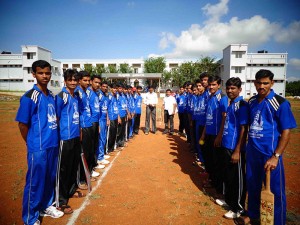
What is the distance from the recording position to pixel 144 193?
434 cm

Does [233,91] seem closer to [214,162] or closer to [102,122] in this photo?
[214,162]

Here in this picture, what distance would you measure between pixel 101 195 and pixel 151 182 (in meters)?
1.30

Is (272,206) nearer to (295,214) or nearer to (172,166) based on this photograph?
(295,214)

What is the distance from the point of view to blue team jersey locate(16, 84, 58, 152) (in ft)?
9.58

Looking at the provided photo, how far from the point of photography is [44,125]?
3.13 m

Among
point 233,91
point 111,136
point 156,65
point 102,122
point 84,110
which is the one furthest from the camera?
point 156,65

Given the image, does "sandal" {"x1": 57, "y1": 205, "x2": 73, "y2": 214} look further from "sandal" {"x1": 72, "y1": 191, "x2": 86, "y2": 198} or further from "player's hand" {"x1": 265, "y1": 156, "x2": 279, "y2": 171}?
"player's hand" {"x1": 265, "y1": 156, "x2": 279, "y2": 171}

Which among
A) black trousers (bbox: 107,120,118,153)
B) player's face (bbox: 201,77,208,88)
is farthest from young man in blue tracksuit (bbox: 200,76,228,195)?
black trousers (bbox: 107,120,118,153)

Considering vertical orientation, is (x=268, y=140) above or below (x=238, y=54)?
below

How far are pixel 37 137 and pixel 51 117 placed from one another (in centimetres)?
40

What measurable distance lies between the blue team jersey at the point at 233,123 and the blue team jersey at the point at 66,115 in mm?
2946

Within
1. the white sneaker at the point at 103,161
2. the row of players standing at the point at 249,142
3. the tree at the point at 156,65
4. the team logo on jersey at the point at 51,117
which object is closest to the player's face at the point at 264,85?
the row of players standing at the point at 249,142

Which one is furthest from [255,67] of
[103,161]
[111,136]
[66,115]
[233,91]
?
[66,115]

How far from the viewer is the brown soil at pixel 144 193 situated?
3.45 metres
